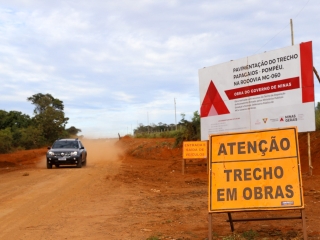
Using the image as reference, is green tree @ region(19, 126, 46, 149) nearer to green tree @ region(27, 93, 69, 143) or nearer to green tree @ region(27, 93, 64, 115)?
green tree @ region(27, 93, 69, 143)

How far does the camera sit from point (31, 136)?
183ft

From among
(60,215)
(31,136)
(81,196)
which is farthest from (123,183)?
(31,136)

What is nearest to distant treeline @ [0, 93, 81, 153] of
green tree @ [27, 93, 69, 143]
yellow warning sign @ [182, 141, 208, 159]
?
green tree @ [27, 93, 69, 143]

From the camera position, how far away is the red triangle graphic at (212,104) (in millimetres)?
16969

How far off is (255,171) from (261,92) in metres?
8.97

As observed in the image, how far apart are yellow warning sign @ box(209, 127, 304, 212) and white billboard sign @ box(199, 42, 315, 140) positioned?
319 inches

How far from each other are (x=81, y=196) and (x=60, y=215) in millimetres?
3057

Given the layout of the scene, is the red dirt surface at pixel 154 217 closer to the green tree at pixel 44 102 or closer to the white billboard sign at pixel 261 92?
the white billboard sign at pixel 261 92

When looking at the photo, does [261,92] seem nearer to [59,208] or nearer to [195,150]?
[195,150]

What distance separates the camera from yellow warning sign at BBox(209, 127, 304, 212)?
669cm

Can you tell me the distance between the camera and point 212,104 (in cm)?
1733

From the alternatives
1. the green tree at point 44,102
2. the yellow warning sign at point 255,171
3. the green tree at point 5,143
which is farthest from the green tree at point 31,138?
the yellow warning sign at point 255,171

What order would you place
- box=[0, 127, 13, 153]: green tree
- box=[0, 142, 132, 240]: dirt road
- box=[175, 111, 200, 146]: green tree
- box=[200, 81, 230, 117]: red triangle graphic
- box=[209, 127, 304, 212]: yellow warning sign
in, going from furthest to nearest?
box=[0, 127, 13, 153]: green tree
box=[175, 111, 200, 146]: green tree
box=[200, 81, 230, 117]: red triangle graphic
box=[0, 142, 132, 240]: dirt road
box=[209, 127, 304, 212]: yellow warning sign

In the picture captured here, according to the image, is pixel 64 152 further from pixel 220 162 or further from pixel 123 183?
pixel 220 162
